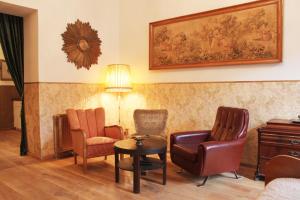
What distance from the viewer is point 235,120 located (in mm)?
3430

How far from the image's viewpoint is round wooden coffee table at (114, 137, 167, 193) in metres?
2.96

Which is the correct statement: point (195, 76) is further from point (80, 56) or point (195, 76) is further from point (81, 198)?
point (81, 198)

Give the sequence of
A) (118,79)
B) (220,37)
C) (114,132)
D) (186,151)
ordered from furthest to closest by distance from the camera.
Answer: (118,79) → (114,132) → (220,37) → (186,151)

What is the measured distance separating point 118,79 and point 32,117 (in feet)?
5.54

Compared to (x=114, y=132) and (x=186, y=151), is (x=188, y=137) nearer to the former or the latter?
(x=186, y=151)

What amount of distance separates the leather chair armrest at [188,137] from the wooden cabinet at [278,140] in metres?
0.84

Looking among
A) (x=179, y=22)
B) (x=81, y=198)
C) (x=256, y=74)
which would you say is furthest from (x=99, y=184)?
(x=179, y=22)

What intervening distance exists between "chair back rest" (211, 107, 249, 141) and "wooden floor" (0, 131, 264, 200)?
56 cm

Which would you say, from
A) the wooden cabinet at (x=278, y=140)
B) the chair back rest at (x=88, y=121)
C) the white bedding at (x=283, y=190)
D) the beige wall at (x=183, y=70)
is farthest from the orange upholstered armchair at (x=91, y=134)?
the white bedding at (x=283, y=190)

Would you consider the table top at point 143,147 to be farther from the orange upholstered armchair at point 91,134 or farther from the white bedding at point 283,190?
the white bedding at point 283,190

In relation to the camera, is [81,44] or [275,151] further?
[81,44]

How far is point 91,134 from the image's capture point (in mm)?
4234

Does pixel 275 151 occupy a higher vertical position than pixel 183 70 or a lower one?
lower

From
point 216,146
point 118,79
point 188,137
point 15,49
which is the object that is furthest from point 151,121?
point 15,49
